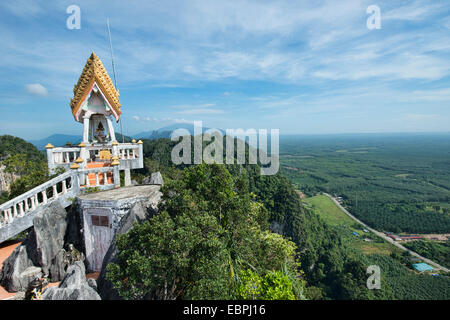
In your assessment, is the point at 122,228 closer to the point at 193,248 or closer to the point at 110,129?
the point at 193,248

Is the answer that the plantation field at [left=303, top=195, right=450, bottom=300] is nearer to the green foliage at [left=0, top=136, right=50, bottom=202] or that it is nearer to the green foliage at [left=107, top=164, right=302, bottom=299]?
the green foliage at [left=107, top=164, right=302, bottom=299]

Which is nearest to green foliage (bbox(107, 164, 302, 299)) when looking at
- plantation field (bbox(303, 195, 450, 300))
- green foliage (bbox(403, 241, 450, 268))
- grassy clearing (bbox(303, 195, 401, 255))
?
plantation field (bbox(303, 195, 450, 300))

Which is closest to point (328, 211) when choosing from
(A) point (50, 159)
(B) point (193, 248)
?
(A) point (50, 159)

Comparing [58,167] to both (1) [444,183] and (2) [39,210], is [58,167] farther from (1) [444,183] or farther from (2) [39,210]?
(1) [444,183]

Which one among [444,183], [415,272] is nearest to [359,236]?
[415,272]

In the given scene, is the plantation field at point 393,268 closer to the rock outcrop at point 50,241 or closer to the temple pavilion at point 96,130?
the temple pavilion at point 96,130

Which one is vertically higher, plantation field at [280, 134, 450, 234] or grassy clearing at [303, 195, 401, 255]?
plantation field at [280, 134, 450, 234]

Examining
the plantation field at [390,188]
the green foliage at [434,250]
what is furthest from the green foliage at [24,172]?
the plantation field at [390,188]
